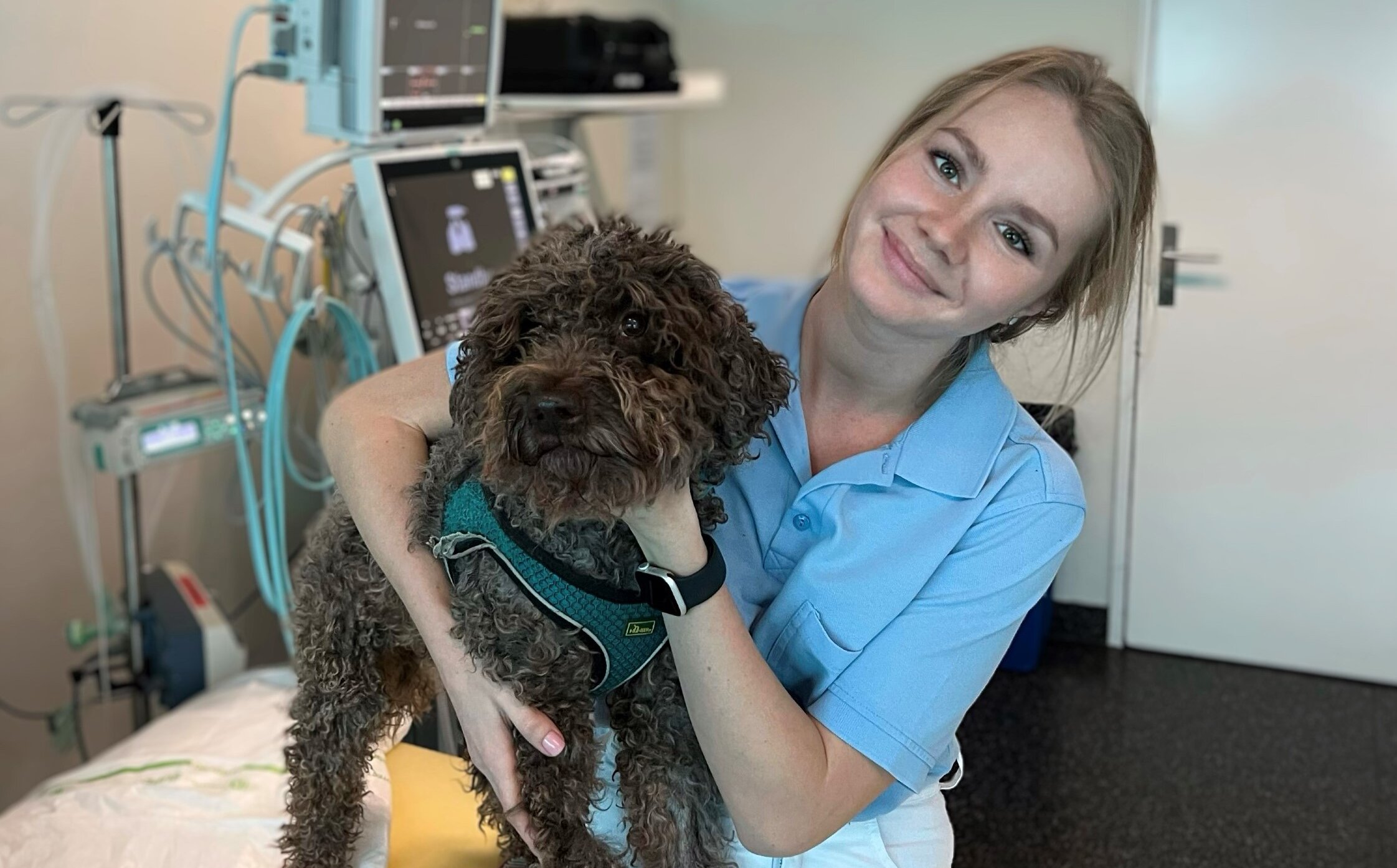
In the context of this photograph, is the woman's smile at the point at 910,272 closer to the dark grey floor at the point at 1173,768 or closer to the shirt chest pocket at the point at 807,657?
the shirt chest pocket at the point at 807,657

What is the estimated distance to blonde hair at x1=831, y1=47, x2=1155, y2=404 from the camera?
49.0 inches

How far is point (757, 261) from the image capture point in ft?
14.2

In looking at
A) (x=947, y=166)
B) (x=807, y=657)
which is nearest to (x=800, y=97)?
(x=947, y=166)

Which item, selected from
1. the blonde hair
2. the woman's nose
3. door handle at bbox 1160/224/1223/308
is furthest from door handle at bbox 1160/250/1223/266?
the woman's nose

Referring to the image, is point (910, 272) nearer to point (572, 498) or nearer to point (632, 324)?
point (632, 324)

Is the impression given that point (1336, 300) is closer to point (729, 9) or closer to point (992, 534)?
point (992, 534)

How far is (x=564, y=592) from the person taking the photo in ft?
3.61

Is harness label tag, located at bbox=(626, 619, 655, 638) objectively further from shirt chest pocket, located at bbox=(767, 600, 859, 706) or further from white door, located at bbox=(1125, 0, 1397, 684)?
white door, located at bbox=(1125, 0, 1397, 684)

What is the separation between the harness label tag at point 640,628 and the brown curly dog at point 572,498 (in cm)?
5

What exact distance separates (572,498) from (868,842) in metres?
0.64

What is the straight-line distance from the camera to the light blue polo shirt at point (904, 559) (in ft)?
4.02

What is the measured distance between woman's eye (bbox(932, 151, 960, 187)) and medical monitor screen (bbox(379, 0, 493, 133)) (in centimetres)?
126

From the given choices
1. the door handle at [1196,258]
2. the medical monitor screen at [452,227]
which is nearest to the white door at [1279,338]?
the door handle at [1196,258]

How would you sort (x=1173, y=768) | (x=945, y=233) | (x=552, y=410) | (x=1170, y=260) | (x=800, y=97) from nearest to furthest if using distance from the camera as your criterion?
(x=552, y=410)
(x=945, y=233)
(x=1170, y=260)
(x=1173, y=768)
(x=800, y=97)
